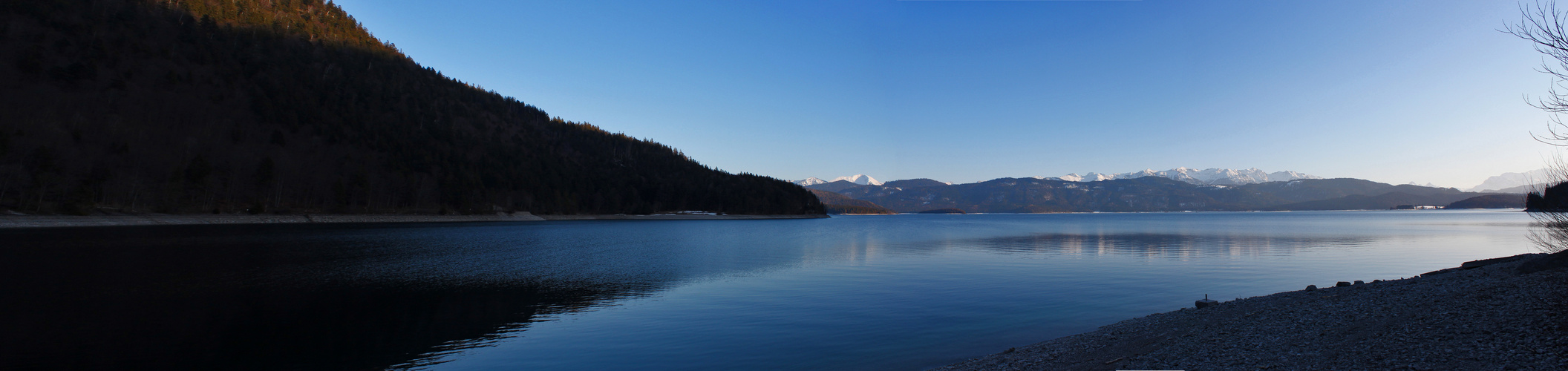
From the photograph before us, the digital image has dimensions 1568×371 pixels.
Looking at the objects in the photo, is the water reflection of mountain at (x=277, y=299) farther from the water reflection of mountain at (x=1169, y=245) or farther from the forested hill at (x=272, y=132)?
the forested hill at (x=272, y=132)

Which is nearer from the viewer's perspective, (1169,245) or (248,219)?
(1169,245)

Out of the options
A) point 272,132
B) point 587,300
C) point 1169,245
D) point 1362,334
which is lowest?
point 587,300

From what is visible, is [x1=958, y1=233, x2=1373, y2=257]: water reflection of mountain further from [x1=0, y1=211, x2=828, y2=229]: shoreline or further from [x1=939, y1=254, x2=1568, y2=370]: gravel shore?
[x1=0, y1=211, x2=828, y2=229]: shoreline

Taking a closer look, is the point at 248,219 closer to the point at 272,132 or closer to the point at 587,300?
the point at 272,132

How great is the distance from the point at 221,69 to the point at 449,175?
154 ft

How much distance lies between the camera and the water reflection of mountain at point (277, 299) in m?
12.0

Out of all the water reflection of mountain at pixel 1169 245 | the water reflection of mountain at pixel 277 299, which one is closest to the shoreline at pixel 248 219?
the water reflection of mountain at pixel 277 299

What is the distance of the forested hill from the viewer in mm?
73875

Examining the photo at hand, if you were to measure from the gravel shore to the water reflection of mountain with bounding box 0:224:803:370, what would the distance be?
496 inches

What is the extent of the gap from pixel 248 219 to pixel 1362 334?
99360 mm

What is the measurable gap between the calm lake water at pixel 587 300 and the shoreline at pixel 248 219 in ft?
70.0

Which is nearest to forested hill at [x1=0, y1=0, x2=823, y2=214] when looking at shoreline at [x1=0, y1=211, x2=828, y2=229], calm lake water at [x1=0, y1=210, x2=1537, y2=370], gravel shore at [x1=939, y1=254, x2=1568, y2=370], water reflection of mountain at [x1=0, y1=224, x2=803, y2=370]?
shoreline at [x1=0, y1=211, x2=828, y2=229]

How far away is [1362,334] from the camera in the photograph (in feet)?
29.3

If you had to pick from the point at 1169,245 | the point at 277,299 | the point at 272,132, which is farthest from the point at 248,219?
the point at 1169,245
